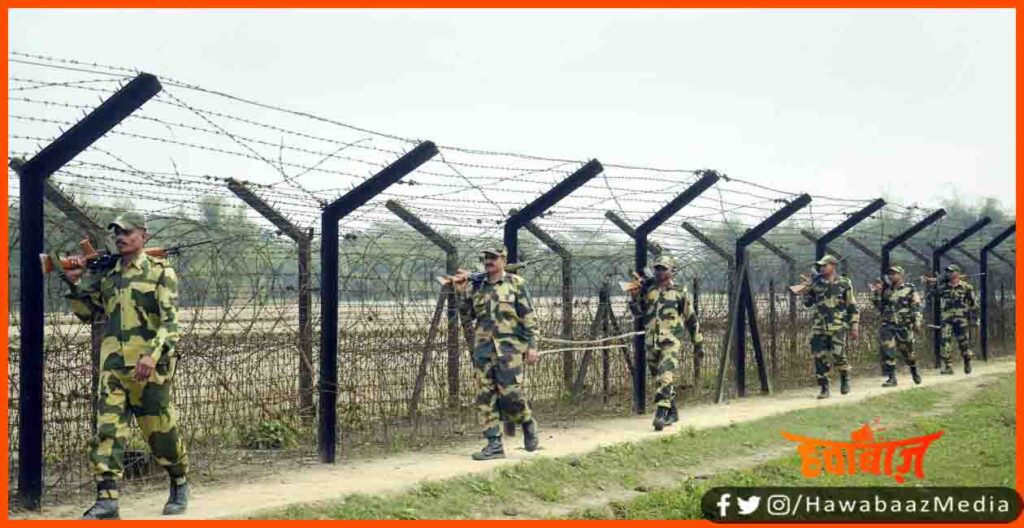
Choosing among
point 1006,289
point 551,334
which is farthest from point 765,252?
point 1006,289

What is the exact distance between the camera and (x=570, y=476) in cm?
795

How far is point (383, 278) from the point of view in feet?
29.5

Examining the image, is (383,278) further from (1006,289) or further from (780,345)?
(1006,289)

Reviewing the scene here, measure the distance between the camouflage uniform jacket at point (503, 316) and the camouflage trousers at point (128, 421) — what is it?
2934mm

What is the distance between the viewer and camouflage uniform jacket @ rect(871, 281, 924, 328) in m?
15.1

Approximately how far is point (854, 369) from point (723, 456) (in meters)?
7.86

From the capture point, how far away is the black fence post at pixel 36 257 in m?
6.29

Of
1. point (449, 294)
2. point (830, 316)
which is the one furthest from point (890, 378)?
point (449, 294)

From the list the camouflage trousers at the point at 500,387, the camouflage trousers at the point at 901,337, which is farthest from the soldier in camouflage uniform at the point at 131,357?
the camouflage trousers at the point at 901,337

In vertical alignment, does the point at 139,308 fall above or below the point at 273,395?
above

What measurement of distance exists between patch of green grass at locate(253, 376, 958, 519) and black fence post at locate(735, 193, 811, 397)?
1802 mm

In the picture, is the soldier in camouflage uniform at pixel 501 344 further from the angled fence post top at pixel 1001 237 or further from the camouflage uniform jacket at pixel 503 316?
the angled fence post top at pixel 1001 237

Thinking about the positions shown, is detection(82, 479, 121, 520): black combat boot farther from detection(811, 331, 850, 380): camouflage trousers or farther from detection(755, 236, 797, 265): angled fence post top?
detection(755, 236, 797, 265): angled fence post top

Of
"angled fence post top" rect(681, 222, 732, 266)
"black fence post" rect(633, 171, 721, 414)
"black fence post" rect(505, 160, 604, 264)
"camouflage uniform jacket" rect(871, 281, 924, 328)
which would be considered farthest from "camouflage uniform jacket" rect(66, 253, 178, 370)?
"camouflage uniform jacket" rect(871, 281, 924, 328)
